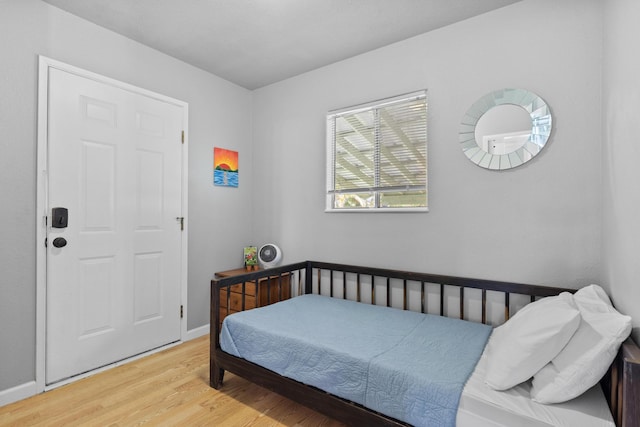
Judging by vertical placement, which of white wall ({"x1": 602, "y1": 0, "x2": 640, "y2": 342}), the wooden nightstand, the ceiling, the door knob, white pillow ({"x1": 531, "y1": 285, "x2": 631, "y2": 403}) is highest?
the ceiling

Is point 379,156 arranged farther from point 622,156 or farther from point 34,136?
point 34,136

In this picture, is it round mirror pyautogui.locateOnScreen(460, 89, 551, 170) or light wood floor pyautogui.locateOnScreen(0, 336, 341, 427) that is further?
round mirror pyautogui.locateOnScreen(460, 89, 551, 170)

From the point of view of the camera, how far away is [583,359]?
3.77 feet

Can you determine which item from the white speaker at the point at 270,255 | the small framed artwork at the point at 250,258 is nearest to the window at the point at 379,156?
the white speaker at the point at 270,255

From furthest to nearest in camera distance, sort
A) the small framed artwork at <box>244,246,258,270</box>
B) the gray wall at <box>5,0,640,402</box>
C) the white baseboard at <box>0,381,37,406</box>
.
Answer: the small framed artwork at <box>244,246,258,270</box>, the white baseboard at <box>0,381,37,406</box>, the gray wall at <box>5,0,640,402</box>

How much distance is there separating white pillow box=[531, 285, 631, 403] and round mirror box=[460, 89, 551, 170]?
107 centimetres

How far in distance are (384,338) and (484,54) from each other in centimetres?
197

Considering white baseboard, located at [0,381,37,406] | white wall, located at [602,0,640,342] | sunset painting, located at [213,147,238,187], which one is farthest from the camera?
sunset painting, located at [213,147,238,187]

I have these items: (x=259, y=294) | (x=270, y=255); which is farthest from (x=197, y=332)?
(x=270, y=255)

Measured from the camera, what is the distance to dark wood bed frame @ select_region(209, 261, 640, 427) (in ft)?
3.35

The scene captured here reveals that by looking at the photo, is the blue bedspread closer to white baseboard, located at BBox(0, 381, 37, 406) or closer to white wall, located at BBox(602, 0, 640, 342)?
white wall, located at BBox(602, 0, 640, 342)

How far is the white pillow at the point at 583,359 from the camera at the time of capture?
3.66 feet

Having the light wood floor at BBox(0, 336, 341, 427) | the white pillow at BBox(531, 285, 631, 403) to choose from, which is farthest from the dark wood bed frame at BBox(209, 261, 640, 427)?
the light wood floor at BBox(0, 336, 341, 427)

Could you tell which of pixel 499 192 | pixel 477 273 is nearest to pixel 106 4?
pixel 499 192
